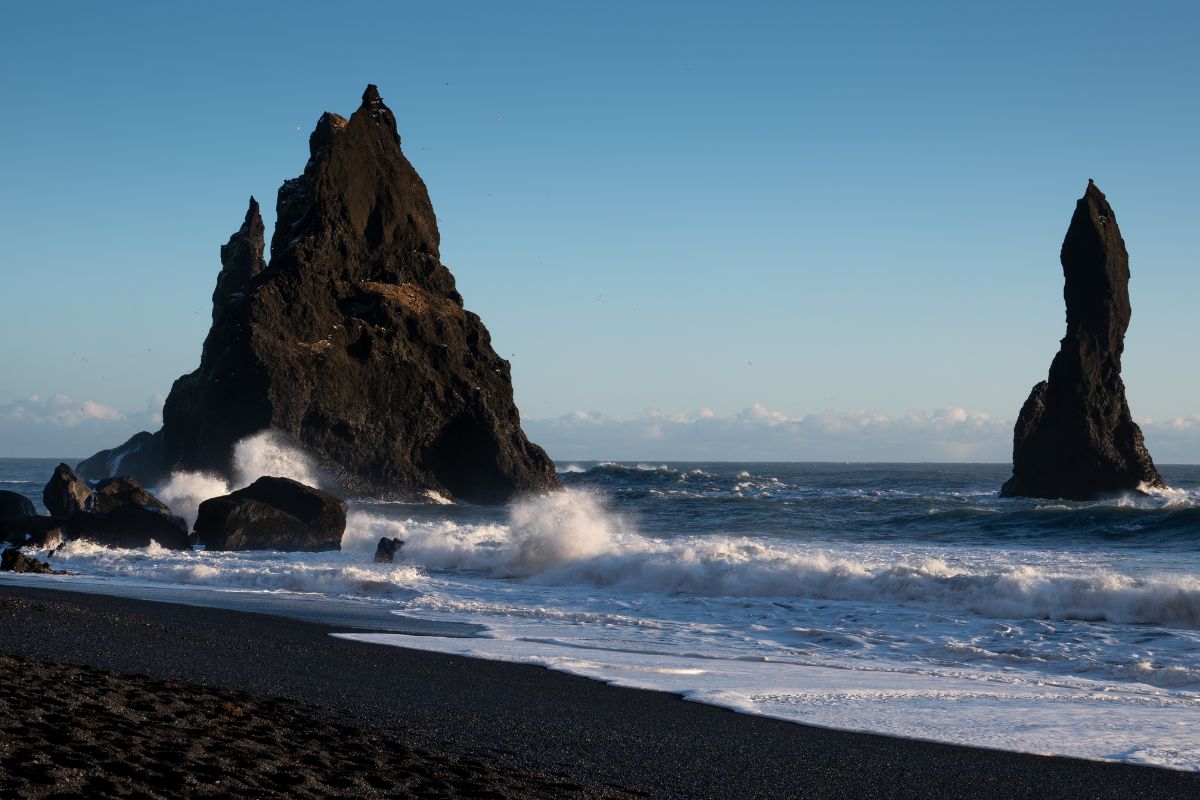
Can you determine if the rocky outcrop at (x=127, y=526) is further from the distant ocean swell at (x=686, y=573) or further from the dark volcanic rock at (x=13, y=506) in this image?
the dark volcanic rock at (x=13, y=506)

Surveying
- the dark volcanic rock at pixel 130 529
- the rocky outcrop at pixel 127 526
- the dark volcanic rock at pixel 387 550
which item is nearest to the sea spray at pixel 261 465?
the rocky outcrop at pixel 127 526

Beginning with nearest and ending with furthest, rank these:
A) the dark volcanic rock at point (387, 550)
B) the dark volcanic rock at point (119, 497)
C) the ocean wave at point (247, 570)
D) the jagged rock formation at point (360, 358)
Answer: the ocean wave at point (247, 570) < the dark volcanic rock at point (387, 550) < the dark volcanic rock at point (119, 497) < the jagged rock formation at point (360, 358)

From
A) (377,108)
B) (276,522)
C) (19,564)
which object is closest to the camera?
(19,564)

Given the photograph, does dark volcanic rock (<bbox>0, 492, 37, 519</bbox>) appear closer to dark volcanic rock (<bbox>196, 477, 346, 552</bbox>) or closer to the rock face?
dark volcanic rock (<bbox>196, 477, 346, 552</bbox>)

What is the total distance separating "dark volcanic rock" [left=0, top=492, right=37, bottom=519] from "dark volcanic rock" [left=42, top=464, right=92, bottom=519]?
75 centimetres

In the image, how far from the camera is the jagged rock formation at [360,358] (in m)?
50.0

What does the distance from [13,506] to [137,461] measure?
37.5m

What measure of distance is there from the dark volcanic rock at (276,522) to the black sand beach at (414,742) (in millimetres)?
15051

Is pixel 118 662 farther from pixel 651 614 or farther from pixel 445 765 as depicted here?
pixel 651 614

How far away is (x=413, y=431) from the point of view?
5381 centimetres

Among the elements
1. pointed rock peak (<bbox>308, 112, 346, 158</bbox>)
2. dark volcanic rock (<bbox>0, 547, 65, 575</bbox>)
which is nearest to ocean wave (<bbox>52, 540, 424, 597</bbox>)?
dark volcanic rock (<bbox>0, 547, 65, 575</bbox>)

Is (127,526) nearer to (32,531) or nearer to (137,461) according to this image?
(32,531)

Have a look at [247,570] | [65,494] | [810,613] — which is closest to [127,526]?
[65,494]

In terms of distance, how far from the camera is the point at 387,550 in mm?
23422
